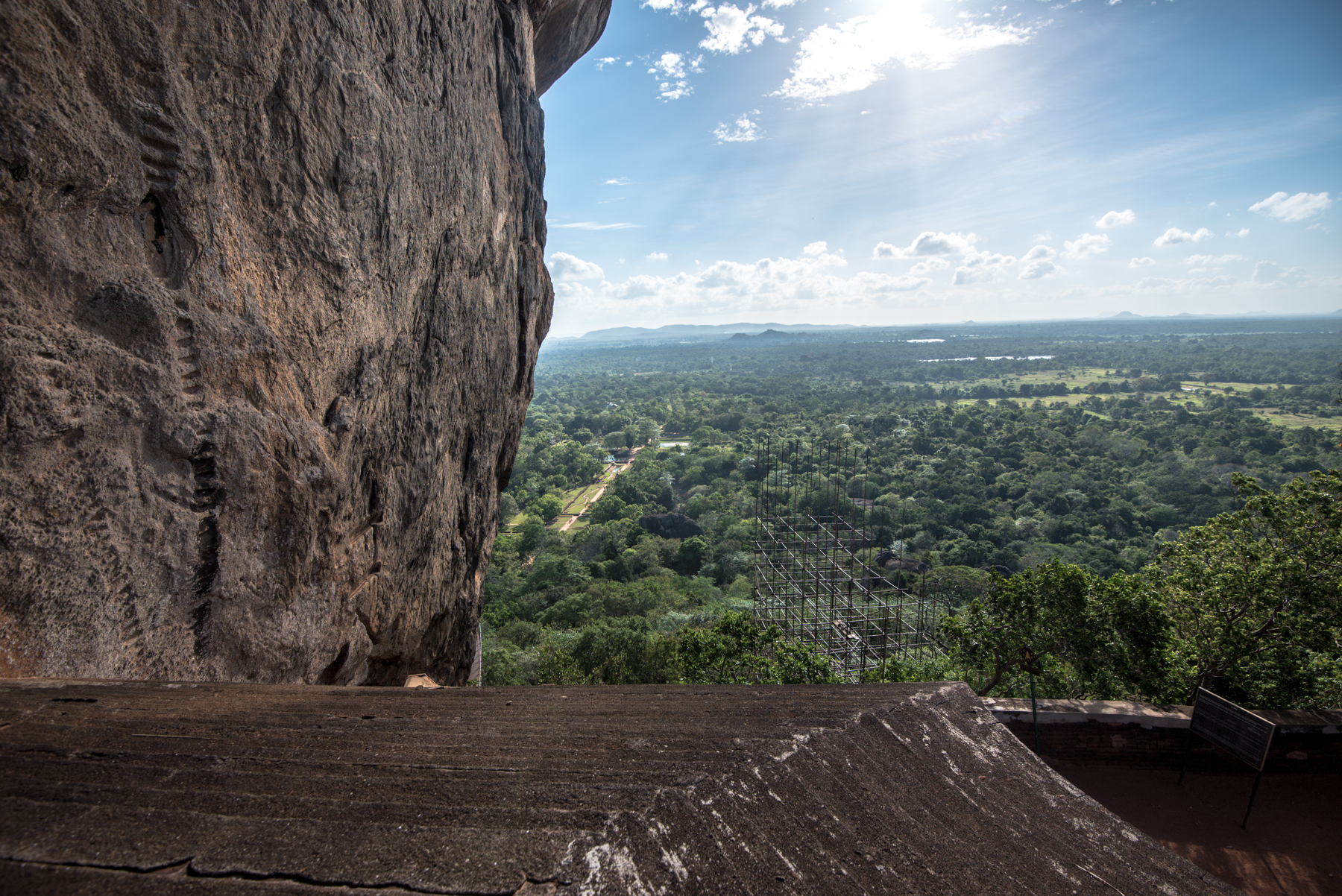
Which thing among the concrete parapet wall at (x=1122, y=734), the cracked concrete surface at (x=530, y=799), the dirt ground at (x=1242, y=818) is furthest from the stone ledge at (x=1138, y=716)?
the cracked concrete surface at (x=530, y=799)

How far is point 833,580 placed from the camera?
20578mm

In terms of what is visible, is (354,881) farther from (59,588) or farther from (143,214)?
(143,214)

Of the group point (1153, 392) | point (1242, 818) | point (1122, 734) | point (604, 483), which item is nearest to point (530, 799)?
point (1122, 734)

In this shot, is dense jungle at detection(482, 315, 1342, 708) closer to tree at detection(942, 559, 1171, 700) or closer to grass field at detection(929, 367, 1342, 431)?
tree at detection(942, 559, 1171, 700)

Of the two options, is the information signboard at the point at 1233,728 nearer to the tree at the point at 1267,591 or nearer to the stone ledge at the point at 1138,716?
the stone ledge at the point at 1138,716

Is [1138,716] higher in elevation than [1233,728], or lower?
lower

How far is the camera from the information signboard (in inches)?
240

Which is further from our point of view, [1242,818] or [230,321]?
[1242,818]

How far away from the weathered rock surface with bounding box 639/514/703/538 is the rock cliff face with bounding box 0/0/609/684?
3518 cm

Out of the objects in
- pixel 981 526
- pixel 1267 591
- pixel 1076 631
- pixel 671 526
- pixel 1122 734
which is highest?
pixel 1267 591

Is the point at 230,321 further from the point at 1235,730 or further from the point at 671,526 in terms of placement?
the point at 671,526

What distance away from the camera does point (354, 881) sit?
1696 millimetres

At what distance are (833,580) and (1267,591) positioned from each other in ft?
41.4

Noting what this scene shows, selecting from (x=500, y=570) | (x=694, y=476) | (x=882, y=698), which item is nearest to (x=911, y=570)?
(x=500, y=570)
